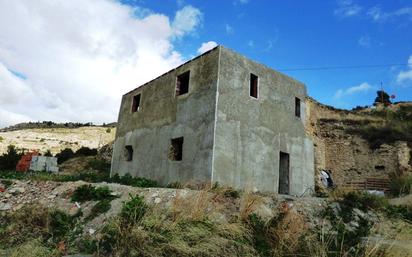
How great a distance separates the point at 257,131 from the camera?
12.5m

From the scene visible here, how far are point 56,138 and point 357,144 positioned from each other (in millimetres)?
32633

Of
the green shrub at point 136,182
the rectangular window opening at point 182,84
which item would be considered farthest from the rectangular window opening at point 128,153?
the rectangular window opening at point 182,84

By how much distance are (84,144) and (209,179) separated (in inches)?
1203

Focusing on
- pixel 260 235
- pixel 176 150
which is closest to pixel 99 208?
pixel 260 235

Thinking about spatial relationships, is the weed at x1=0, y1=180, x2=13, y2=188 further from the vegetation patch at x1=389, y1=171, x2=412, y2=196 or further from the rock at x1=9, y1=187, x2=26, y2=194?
the vegetation patch at x1=389, y1=171, x2=412, y2=196

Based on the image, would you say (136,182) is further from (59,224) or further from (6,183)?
(59,224)

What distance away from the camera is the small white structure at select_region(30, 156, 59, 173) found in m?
17.2

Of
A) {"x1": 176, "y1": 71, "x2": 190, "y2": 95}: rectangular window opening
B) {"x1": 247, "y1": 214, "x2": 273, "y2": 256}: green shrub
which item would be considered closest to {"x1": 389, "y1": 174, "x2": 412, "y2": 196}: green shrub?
{"x1": 247, "y1": 214, "x2": 273, "y2": 256}: green shrub

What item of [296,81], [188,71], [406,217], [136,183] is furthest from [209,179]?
[296,81]

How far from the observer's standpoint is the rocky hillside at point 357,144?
56.3 ft

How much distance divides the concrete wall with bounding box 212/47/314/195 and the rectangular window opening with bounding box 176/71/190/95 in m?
2.34

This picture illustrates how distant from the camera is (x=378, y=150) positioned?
1792cm

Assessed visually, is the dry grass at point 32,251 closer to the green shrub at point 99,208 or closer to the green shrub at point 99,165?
the green shrub at point 99,208

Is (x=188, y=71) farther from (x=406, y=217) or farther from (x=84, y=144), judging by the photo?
(x=84, y=144)
